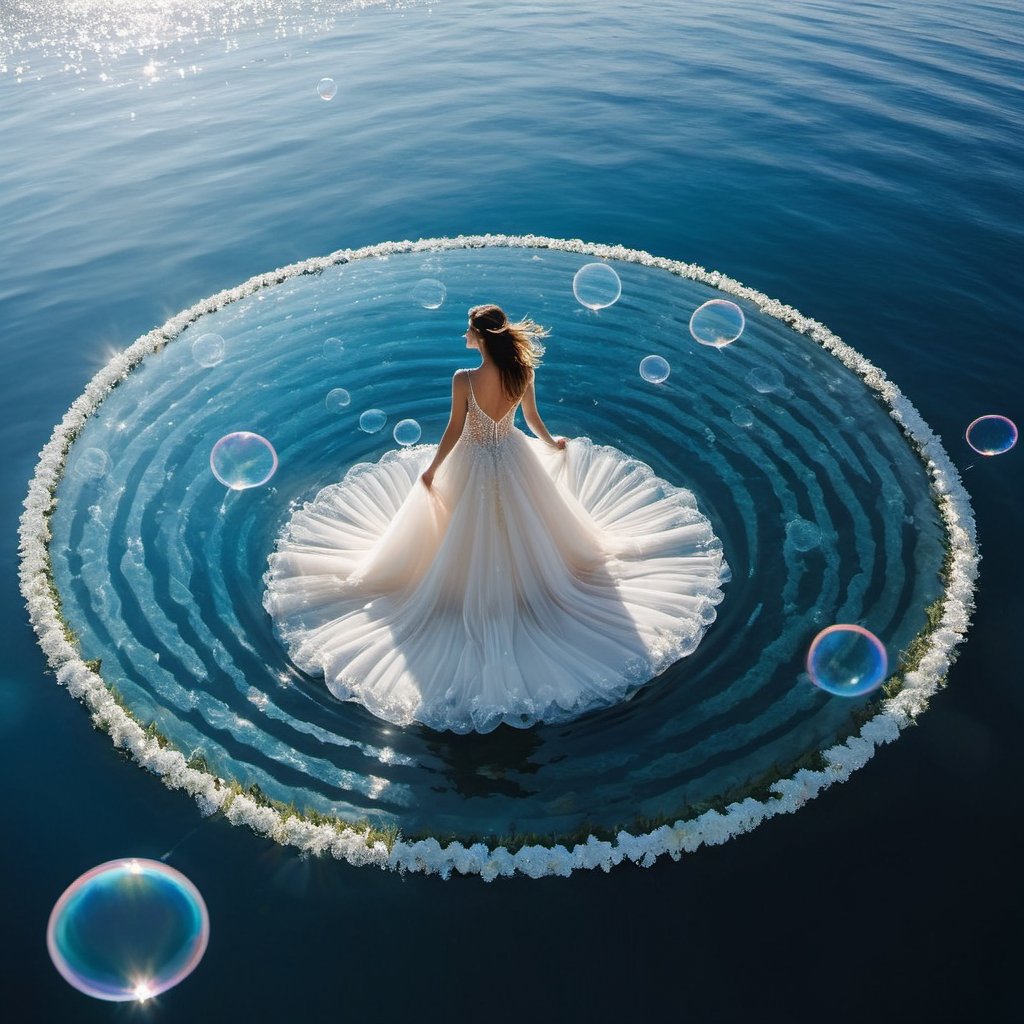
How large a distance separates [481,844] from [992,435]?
8841 millimetres

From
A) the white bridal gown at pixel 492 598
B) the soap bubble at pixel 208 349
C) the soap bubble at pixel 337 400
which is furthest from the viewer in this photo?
the soap bubble at pixel 208 349

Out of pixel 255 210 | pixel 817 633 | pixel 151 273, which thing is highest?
pixel 255 210

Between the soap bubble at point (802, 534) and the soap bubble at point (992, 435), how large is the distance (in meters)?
3.05

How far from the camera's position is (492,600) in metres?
7.62

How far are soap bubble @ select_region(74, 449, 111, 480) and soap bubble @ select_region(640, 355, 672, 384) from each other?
771 centimetres

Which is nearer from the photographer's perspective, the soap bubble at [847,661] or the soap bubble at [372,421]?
the soap bubble at [847,661]

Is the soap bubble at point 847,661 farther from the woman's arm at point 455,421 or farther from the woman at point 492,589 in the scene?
the woman's arm at point 455,421

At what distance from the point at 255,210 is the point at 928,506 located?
14936 millimetres

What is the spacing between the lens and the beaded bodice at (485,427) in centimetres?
710

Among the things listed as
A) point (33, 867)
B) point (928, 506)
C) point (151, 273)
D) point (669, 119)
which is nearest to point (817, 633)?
point (928, 506)

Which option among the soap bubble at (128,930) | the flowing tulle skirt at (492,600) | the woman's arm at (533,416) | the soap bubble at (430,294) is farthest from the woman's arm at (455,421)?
the soap bubble at (430,294)

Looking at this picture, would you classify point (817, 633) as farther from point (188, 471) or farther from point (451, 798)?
point (188, 471)

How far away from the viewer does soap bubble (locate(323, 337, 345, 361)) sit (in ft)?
41.2

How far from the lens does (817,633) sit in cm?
808
